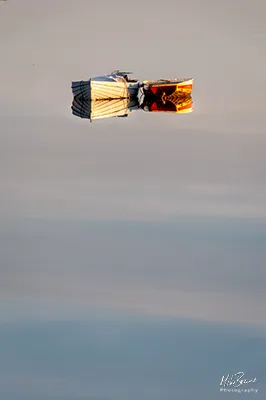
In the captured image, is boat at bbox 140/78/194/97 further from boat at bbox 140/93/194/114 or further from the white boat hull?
the white boat hull

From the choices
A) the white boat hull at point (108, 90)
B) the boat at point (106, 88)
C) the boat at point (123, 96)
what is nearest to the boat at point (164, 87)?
the boat at point (123, 96)

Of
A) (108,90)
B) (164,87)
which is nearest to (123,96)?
(108,90)

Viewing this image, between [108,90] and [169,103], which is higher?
[169,103]

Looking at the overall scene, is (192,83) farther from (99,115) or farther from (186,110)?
(99,115)

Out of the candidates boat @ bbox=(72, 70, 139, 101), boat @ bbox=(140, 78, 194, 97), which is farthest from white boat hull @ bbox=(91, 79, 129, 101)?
boat @ bbox=(140, 78, 194, 97)

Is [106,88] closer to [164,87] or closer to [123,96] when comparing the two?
[123,96]
